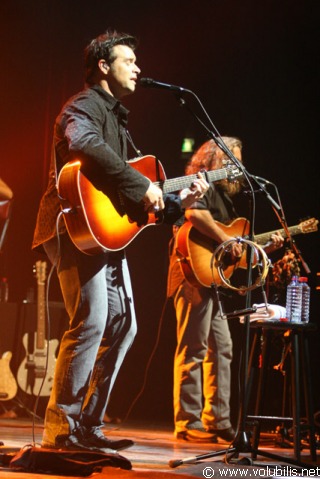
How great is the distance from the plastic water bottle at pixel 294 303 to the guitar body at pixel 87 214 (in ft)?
3.81

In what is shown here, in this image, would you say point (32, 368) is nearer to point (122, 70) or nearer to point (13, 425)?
point (13, 425)

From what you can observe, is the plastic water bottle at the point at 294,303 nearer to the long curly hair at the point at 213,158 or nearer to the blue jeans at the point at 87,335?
the blue jeans at the point at 87,335

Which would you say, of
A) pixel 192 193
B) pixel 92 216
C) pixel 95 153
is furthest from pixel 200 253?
pixel 95 153

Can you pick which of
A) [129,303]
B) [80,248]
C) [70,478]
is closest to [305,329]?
[129,303]

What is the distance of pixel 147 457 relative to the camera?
3.60 m

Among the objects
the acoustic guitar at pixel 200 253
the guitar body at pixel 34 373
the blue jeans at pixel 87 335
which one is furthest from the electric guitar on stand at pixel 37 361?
the blue jeans at pixel 87 335

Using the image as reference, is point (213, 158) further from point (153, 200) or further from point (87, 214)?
point (87, 214)

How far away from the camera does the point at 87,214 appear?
3.21 metres

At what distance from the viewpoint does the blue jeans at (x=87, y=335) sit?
126 inches

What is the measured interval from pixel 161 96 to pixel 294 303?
361cm

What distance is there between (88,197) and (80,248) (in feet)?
0.80

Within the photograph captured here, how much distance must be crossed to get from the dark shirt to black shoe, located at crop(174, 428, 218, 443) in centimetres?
176

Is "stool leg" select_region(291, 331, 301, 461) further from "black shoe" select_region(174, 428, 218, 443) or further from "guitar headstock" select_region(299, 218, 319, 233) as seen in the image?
"guitar headstock" select_region(299, 218, 319, 233)

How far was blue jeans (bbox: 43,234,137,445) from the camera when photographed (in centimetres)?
319
